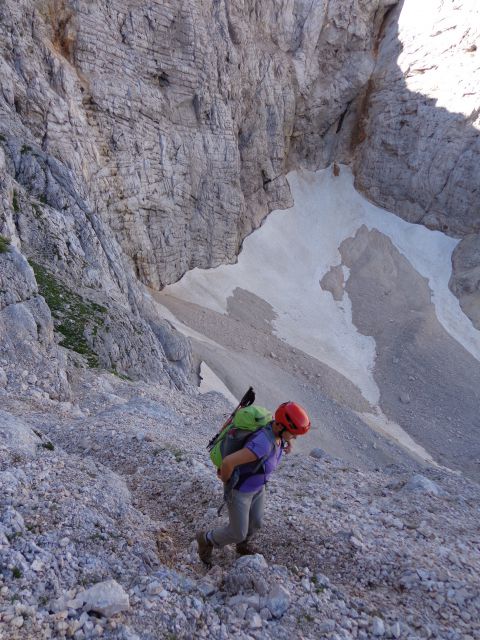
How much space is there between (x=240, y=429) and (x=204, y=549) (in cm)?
169

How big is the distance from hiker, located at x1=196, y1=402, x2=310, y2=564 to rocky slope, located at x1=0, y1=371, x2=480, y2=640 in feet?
1.10

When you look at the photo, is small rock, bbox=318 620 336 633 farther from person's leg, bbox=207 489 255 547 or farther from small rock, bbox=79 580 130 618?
small rock, bbox=79 580 130 618

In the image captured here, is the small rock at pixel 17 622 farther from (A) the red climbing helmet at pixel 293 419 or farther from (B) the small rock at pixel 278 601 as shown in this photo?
(A) the red climbing helmet at pixel 293 419

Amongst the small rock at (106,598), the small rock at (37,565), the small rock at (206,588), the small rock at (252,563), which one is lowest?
the small rock at (37,565)

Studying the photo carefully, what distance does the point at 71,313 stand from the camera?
16688mm

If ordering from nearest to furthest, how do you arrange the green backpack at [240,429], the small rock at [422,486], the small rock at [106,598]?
1. the small rock at [106,598]
2. the green backpack at [240,429]
3. the small rock at [422,486]

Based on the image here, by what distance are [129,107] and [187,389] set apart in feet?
86.1

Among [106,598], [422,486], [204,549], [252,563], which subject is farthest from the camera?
[422,486]

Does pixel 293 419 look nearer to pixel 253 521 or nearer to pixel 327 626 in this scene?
pixel 253 521

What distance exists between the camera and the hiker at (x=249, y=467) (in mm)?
5434

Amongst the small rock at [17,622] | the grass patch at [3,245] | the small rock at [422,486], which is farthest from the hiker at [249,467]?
the grass patch at [3,245]

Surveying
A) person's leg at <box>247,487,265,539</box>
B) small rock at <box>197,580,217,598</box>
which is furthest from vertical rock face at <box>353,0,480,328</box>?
small rock at <box>197,580,217,598</box>

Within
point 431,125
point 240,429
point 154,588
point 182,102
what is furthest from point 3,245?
point 431,125

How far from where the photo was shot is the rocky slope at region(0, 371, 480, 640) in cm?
437
